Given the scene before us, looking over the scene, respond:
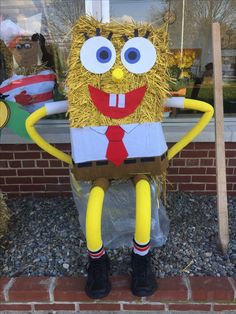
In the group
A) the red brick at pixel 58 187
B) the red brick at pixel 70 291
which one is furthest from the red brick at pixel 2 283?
the red brick at pixel 58 187

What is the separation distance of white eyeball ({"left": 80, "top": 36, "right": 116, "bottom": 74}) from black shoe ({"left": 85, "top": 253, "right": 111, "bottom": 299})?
3.43 feet

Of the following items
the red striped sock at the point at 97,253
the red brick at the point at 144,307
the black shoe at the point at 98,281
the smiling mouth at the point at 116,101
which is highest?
the smiling mouth at the point at 116,101

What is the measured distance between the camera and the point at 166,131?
2771mm

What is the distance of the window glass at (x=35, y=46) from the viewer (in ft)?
8.29

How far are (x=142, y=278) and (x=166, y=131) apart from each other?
51.1 inches

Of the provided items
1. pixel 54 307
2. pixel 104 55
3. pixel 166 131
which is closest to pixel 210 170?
pixel 166 131

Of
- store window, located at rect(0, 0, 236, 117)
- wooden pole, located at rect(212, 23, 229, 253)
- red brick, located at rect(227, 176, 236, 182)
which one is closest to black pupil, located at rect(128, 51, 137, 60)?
wooden pole, located at rect(212, 23, 229, 253)

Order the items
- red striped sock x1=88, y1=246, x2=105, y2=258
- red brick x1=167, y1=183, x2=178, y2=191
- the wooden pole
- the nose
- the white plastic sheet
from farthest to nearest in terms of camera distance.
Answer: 1. red brick x1=167, y1=183, x2=178, y2=191
2. the white plastic sheet
3. the wooden pole
4. red striped sock x1=88, y1=246, x2=105, y2=258
5. the nose

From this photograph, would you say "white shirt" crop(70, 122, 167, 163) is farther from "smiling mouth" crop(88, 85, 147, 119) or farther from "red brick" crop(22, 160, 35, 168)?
"red brick" crop(22, 160, 35, 168)

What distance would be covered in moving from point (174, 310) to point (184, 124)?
152cm

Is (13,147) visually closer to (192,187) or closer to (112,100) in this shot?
(112,100)

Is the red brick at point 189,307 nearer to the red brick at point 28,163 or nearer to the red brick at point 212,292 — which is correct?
the red brick at point 212,292

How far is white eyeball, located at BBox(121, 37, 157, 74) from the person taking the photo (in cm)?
175

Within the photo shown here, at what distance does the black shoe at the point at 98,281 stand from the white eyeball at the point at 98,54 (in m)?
1.05
